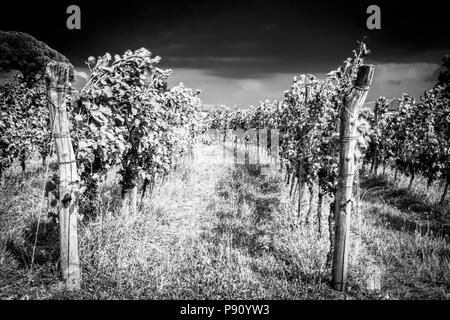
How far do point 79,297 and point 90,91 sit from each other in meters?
2.44

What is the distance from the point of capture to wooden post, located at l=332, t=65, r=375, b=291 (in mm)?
2982

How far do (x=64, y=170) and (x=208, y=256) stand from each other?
2.34 metres

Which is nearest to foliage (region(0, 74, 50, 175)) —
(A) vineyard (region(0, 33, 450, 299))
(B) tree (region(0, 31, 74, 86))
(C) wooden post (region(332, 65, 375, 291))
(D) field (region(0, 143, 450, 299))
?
(A) vineyard (region(0, 33, 450, 299))

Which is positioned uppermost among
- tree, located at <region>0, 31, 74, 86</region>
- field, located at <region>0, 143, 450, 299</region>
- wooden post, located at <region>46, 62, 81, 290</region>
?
tree, located at <region>0, 31, 74, 86</region>

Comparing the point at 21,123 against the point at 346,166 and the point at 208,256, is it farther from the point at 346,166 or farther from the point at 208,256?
the point at 346,166

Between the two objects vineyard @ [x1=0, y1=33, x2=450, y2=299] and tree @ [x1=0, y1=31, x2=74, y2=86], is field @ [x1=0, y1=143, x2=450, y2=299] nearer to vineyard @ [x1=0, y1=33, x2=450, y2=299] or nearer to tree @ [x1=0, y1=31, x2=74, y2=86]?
vineyard @ [x1=0, y1=33, x2=450, y2=299]

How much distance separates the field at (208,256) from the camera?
3.20 metres

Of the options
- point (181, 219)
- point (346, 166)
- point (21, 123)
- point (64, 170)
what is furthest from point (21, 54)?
point (346, 166)

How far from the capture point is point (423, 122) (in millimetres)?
11023

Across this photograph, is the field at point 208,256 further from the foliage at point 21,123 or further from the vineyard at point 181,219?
the foliage at point 21,123

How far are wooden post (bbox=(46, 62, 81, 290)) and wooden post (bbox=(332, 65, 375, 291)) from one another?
121 inches

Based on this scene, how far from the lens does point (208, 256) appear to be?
407 centimetres

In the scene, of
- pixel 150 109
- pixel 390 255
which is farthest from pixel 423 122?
pixel 150 109
